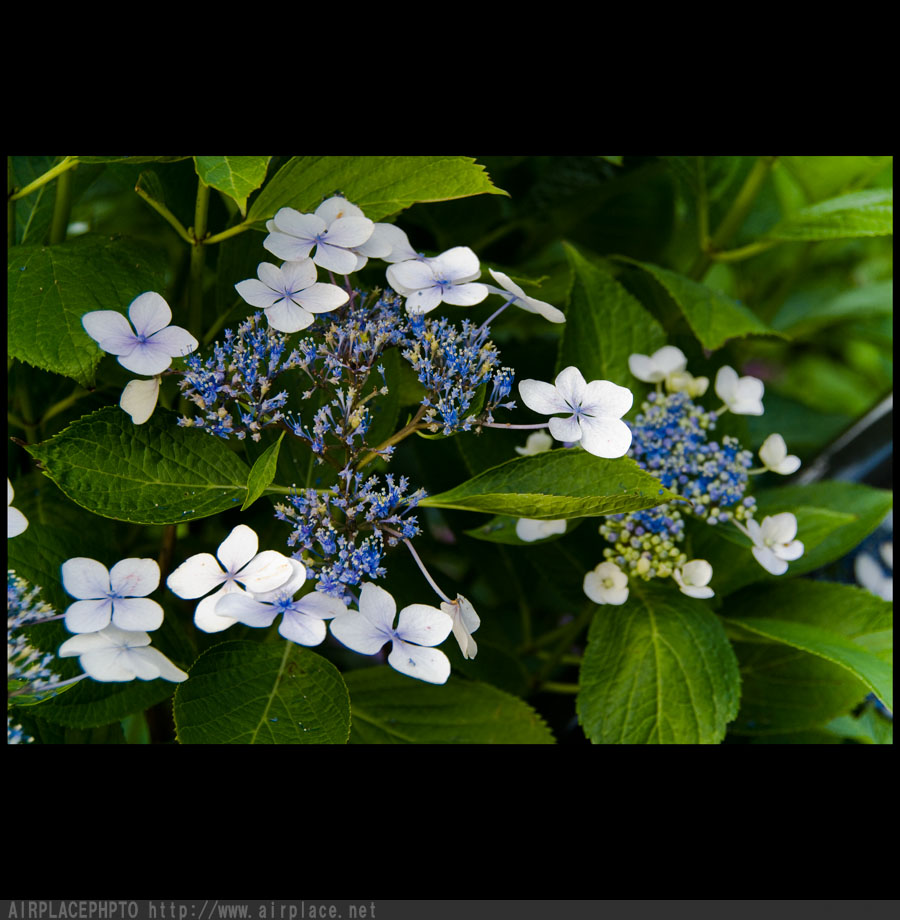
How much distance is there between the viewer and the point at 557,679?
0.89 meters

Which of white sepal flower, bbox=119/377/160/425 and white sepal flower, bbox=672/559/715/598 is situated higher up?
white sepal flower, bbox=119/377/160/425

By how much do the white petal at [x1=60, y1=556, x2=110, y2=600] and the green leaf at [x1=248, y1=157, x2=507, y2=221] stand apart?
274 millimetres

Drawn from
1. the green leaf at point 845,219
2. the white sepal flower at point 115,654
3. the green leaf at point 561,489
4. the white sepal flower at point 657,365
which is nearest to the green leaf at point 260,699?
the white sepal flower at point 115,654

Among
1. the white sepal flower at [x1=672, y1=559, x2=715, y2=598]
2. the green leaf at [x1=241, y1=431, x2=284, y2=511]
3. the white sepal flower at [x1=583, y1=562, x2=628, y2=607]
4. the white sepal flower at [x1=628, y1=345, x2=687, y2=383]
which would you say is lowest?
the white sepal flower at [x1=583, y1=562, x2=628, y2=607]

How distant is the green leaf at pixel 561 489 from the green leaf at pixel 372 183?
0.21 metres

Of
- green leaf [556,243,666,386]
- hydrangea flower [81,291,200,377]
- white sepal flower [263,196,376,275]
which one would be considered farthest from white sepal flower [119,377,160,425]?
green leaf [556,243,666,386]

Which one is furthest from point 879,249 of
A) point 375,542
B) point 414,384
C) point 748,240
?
point 375,542

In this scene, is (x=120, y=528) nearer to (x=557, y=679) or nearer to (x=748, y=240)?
(x=557, y=679)

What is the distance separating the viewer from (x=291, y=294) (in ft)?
1.86

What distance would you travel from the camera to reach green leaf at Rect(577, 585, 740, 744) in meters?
0.66

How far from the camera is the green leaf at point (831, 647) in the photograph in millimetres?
660

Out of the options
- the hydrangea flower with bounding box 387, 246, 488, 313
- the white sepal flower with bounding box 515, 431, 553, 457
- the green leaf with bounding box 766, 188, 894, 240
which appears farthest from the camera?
the green leaf with bounding box 766, 188, 894, 240

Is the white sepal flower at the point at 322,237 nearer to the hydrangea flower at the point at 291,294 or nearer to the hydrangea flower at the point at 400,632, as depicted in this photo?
the hydrangea flower at the point at 291,294

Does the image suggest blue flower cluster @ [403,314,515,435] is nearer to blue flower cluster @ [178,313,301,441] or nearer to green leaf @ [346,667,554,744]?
blue flower cluster @ [178,313,301,441]
